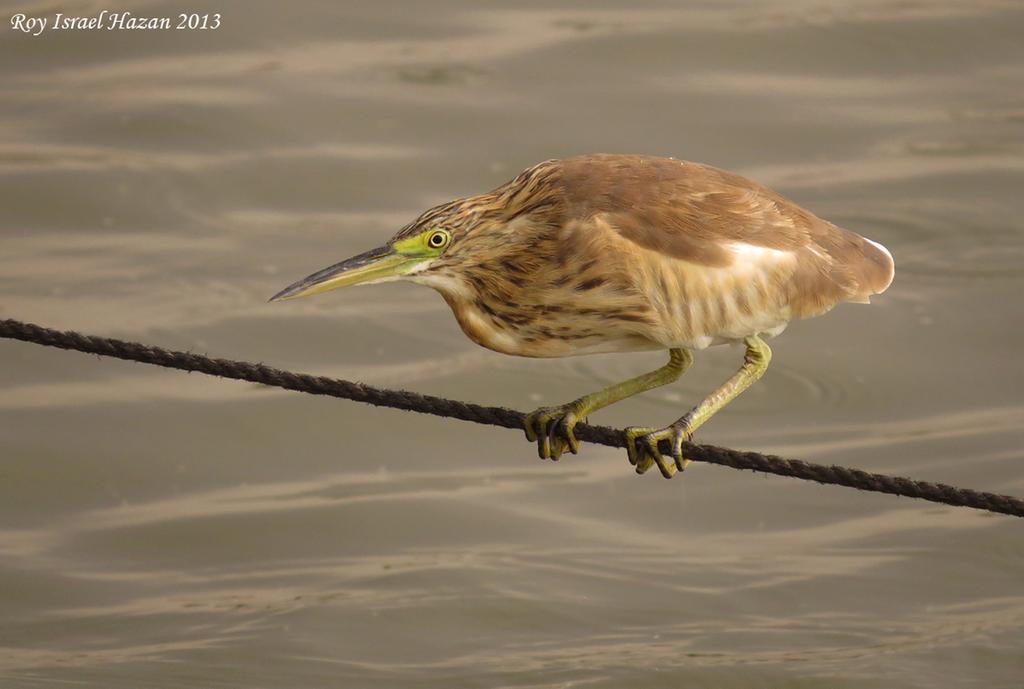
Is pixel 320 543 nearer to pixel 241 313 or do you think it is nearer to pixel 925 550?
pixel 241 313

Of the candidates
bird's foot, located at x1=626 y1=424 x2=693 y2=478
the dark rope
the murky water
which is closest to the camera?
the dark rope

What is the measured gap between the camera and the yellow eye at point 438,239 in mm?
3891

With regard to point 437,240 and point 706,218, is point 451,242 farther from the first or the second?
point 706,218

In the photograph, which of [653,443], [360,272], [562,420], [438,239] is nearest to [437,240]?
[438,239]

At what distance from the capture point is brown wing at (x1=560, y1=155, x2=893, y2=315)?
3896mm

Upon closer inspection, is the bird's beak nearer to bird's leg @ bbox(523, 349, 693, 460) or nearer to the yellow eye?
the yellow eye

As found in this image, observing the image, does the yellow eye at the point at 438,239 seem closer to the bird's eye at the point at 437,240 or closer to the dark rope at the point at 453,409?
the bird's eye at the point at 437,240

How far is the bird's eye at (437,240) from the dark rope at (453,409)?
0.33 m

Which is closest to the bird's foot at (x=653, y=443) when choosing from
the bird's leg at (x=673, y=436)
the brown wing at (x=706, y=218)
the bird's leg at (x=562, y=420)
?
the bird's leg at (x=673, y=436)

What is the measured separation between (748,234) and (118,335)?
6905 millimetres

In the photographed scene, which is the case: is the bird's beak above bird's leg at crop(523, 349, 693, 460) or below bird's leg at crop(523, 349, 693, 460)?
above

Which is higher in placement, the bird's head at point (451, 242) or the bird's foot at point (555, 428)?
the bird's head at point (451, 242)

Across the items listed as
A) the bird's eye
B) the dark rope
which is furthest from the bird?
the dark rope

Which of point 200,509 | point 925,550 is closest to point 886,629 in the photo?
point 925,550
